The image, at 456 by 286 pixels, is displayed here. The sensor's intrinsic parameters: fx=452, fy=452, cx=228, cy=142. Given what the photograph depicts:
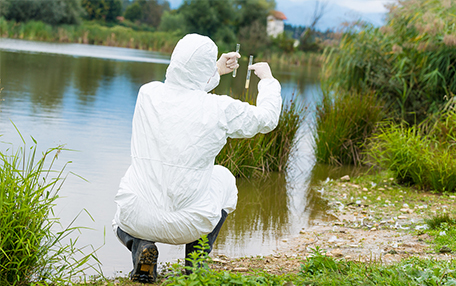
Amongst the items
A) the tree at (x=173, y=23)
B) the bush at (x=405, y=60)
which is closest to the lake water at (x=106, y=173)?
the bush at (x=405, y=60)

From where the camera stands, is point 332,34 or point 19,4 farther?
point 19,4

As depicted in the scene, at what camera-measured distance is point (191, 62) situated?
90.1 inches

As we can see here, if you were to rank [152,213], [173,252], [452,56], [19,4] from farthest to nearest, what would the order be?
[19,4] → [452,56] → [173,252] → [152,213]

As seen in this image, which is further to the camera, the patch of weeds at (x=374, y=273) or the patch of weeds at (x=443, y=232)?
the patch of weeds at (x=443, y=232)

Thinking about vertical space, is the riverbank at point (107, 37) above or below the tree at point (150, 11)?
below

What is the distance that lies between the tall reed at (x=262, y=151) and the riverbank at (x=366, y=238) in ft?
2.11

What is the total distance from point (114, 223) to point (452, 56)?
6569 millimetres

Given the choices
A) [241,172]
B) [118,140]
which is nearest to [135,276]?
[241,172]

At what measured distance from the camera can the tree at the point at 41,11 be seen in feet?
98.0

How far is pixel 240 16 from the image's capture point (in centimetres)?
4369

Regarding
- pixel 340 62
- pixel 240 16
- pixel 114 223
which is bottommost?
pixel 114 223

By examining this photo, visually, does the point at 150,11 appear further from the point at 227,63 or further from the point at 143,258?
the point at 143,258

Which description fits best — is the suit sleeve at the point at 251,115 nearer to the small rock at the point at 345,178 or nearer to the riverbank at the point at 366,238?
the riverbank at the point at 366,238

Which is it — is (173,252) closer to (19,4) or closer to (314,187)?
(314,187)
